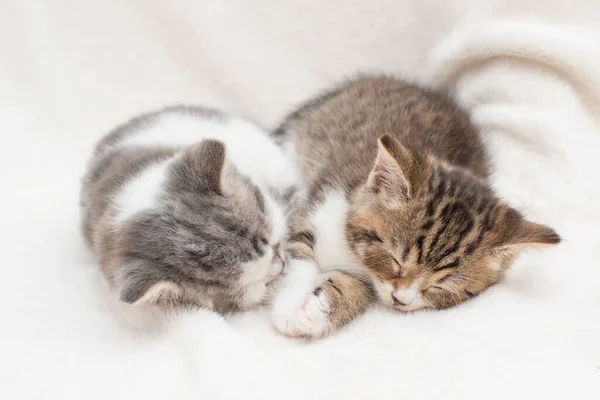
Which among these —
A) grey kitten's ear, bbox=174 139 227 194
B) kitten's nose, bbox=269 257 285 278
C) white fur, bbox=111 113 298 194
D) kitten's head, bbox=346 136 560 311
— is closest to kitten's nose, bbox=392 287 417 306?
kitten's head, bbox=346 136 560 311

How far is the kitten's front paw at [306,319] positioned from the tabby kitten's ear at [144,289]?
12.8 inches

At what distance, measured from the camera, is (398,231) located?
1.53m

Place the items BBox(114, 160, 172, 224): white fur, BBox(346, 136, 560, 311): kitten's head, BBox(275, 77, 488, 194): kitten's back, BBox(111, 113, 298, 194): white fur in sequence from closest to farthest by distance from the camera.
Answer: BBox(346, 136, 560, 311): kitten's head → BBox(114, 160, 172, 224): white fur → BBox(275, 77, 488, 194): kitten's back → BBox(111, 113, 298, 194): white fur

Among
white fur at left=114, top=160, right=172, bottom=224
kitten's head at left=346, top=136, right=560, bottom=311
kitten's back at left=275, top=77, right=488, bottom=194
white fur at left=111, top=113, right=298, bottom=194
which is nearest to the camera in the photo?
kitten's head at left=346, top=136, right=560, bottom=311

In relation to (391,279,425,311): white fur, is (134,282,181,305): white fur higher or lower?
lower

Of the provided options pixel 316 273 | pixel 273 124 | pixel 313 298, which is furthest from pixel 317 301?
pixel 273 124

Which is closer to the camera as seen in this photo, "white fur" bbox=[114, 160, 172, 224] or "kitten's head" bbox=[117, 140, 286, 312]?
"kitten's head" bbox=[117, 140, 286, 312]

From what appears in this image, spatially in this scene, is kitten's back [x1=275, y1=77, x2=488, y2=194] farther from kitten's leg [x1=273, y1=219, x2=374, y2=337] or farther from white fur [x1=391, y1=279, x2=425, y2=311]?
white fur [x1=391, y1=279, x2=425, y2=311]

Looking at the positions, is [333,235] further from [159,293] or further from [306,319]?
[159,293]

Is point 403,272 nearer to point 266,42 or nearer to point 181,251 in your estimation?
point 181,251

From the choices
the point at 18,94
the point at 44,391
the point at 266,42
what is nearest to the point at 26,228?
the point at 18,94

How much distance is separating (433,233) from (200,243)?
0.67 meters

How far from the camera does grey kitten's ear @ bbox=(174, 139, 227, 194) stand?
5.15ft

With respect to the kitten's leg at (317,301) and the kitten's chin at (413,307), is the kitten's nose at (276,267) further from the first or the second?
the kitten's chin at (413,307)
